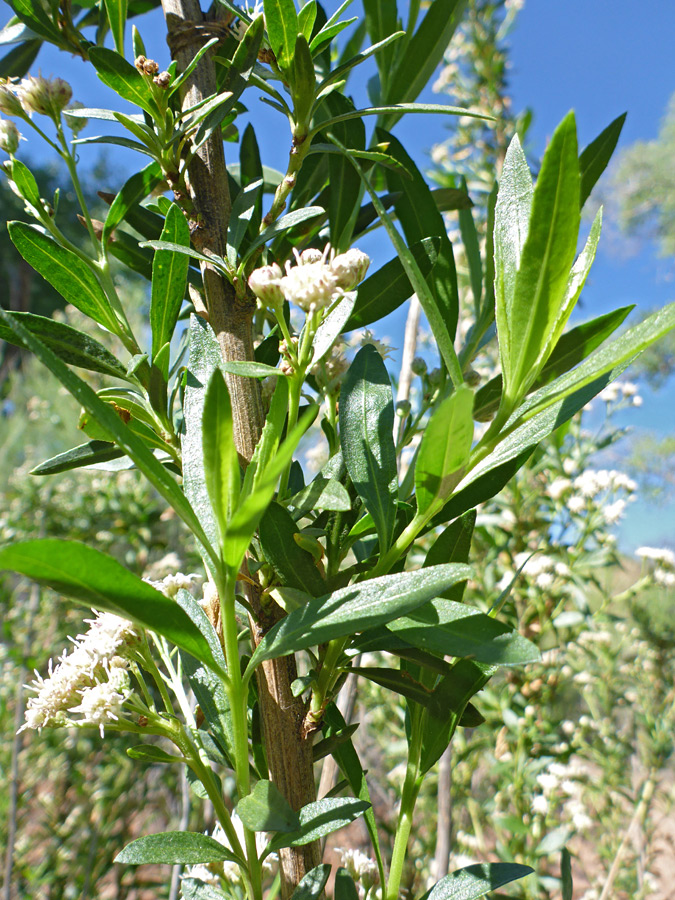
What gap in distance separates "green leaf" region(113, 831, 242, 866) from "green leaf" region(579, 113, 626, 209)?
0.43 meters

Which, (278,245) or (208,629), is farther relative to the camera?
(278,245)

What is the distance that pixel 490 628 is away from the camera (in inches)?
11.0

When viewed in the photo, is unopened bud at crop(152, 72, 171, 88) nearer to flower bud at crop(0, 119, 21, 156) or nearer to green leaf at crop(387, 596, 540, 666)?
flower bud at crop(0, 119, 21, 156)

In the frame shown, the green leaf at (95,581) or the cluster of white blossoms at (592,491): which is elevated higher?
the cluster of white blossoms at (592,491)

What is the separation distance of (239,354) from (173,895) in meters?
0.77

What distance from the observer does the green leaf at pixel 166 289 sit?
0.38m

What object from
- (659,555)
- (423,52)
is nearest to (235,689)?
(423,52)

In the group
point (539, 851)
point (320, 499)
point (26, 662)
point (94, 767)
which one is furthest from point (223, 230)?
point (94, 767)

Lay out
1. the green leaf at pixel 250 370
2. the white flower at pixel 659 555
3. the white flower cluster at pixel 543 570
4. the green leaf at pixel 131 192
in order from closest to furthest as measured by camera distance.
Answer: the green leaf at pixel 250 370 < the green leaf at pixel 131 192 < the white flower cluster at pixel 543 570 < the white flower at pixel 659 555

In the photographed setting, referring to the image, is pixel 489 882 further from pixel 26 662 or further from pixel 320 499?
pixel 26 662

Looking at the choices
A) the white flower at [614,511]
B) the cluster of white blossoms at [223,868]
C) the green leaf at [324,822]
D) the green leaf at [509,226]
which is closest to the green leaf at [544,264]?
the green leaf at [509,226]

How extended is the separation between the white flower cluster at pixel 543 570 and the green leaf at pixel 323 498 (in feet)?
2.75

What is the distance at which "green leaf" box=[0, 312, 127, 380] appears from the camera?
1.19ft

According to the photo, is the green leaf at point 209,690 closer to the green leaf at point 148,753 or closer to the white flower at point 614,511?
the green leaf at point 148,753
